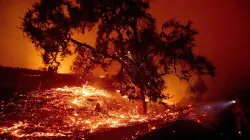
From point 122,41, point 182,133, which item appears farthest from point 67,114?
point 182,133

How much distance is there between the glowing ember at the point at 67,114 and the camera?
A: 38.7 ft

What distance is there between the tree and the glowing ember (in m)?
1.86

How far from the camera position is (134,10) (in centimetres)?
1606

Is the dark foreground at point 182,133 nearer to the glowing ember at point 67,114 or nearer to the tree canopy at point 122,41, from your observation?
the glowing ember at point 67,114

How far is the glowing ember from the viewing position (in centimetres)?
1180

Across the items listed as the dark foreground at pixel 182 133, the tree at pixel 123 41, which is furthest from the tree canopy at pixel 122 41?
the dark foreground at pixel 182 133

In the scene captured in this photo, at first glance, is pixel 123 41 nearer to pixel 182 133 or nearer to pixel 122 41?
pixel 122 41

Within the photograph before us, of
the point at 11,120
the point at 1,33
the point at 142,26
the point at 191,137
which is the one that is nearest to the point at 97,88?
the point at 142,26

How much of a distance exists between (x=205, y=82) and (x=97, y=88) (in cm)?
1679

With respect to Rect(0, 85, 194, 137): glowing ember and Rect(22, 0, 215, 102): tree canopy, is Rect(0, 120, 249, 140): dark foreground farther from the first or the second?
Rect(22, 0, 215, 102): tree canopy

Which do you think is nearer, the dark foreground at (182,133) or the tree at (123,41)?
the dark foreground at (182,133)

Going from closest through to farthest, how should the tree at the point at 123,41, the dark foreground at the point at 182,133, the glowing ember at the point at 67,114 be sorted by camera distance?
the dark foreground at the point at 182,133 < the glowing ember at the point at 67,114 < the tree at the point at 123,41

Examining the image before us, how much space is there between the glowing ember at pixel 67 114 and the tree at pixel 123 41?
186 centimetres

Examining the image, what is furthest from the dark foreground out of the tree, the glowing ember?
the tree
